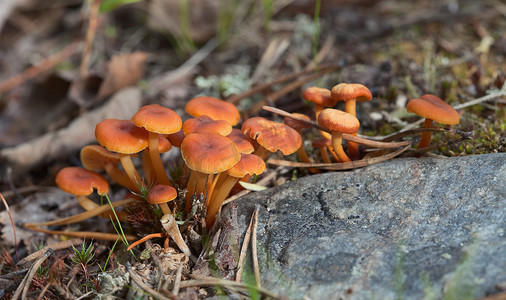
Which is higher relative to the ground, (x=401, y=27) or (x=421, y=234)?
(x=401, y=27)

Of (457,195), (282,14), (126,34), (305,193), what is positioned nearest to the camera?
(457,195)

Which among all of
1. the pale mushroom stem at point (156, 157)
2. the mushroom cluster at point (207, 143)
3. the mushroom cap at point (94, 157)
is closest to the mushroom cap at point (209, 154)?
the mushroom cluster at point (207, 143)

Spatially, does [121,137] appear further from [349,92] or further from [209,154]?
[349,92]

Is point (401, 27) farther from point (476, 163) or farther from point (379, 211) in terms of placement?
point (379, 211)

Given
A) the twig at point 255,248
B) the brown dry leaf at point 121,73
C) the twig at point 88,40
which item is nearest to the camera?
the twig at point 255,248

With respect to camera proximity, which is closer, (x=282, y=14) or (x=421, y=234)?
(x=421, y=234)

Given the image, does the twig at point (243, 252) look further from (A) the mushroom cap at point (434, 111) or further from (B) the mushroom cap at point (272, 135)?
(A) the mushroom cap at point (434, 111)

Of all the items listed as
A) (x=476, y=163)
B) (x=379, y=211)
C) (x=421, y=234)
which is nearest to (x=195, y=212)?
(x=379, y=211)
